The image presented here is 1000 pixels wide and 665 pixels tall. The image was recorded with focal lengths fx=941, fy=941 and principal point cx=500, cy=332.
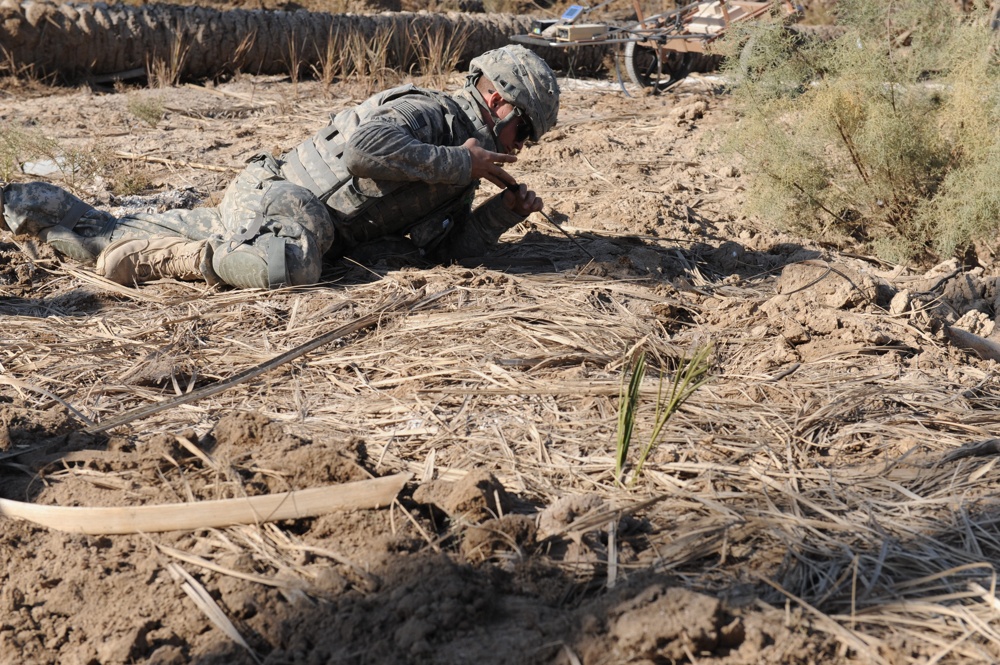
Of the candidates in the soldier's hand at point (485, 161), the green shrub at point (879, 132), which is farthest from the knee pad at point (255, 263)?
the green shrub at point (879, 132)

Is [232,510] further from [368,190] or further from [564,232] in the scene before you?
[564,232]

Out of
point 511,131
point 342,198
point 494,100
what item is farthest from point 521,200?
A: point 342,198

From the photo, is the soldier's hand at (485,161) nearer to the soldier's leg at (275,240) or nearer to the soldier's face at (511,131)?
the soldier's face at (511,131)

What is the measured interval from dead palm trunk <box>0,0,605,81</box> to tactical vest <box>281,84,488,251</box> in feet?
12.6

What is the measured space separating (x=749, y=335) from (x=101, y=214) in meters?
2.82

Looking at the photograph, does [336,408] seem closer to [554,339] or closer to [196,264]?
[554,339]

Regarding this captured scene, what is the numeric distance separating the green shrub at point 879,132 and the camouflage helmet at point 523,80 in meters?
1.46

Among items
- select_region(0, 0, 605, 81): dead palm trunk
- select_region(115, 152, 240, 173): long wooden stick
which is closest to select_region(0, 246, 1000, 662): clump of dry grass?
select_region(115, 152, 240, 173): long wooden stick

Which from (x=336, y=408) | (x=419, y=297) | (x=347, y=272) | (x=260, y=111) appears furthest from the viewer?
(x=260, y=111)

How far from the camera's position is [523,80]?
398 centimetres

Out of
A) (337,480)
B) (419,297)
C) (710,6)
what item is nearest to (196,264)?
(419,297)

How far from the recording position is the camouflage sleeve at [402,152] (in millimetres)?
3711

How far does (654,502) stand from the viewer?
2291 millimetres

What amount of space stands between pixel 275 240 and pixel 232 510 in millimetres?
1722
